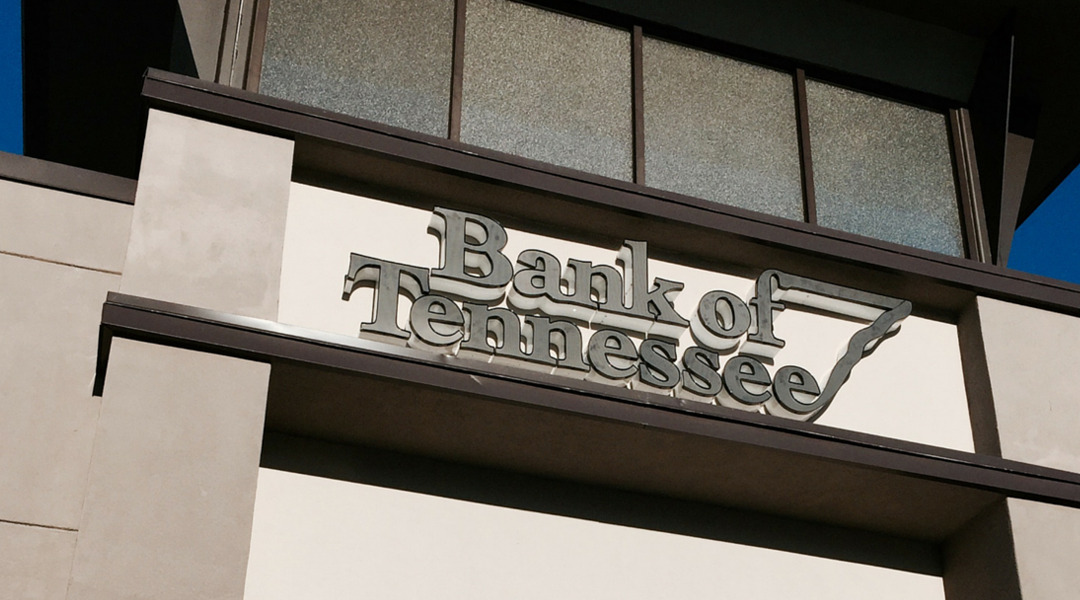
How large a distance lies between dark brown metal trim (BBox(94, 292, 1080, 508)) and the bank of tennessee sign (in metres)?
0.30

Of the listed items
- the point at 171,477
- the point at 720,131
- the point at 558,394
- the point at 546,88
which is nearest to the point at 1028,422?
the point at 720,131

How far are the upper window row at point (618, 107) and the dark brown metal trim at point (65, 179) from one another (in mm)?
1452

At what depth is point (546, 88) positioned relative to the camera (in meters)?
11.5

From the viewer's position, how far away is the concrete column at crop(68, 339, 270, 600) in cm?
796

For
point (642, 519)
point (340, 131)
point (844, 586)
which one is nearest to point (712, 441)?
point (642, 519)

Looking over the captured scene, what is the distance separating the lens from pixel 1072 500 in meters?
10.4

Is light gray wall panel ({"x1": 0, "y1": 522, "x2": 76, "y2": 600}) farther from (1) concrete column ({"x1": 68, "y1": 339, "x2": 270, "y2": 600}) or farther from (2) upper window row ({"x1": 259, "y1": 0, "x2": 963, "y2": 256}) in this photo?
(2) upper window row ({"x1": 259, "y1": 0, "x2": 963, "y2": 256})

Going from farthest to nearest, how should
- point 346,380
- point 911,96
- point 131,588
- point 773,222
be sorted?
point 911,96 → point 773,222 → point 346,380 → point 131,588

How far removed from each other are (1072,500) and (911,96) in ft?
13.2

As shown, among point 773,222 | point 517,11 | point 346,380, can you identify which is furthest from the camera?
point 517,11

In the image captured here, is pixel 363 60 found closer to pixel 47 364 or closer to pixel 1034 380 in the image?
pixel 47 364

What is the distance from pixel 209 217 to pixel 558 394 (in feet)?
8.24

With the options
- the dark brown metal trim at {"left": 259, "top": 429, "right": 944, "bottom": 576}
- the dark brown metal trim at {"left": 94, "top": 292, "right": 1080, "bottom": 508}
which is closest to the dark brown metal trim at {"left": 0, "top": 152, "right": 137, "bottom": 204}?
the dark brown metal trim at {"left": 94, "top": 292, "right": 1080, "bottom": 508}

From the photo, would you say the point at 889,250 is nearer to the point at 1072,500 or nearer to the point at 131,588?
the point at 1072,500
